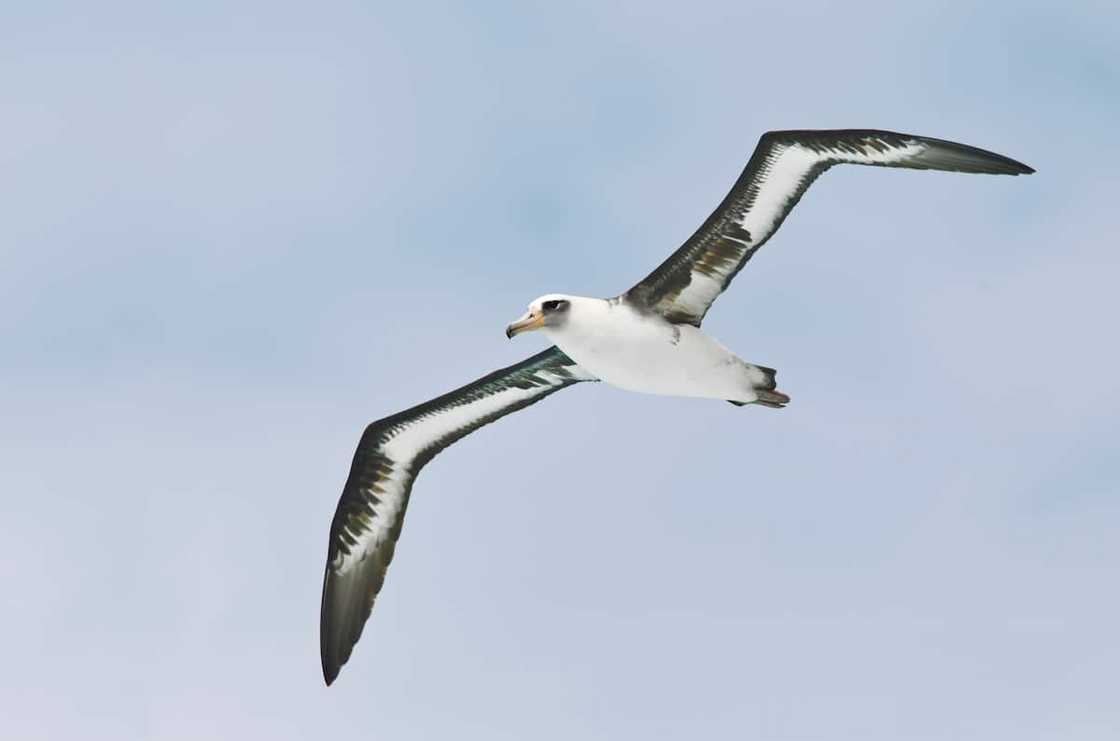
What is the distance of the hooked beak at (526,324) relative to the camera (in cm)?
1950

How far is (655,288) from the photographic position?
1980cm

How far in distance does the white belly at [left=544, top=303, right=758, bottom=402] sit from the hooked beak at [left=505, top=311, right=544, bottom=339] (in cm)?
15

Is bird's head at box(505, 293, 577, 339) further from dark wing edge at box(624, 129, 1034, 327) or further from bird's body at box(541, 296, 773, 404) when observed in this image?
dark wing edge at box(624, 129, 1034, 327)

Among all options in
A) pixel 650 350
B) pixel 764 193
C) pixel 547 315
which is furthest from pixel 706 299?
pixel 547 315

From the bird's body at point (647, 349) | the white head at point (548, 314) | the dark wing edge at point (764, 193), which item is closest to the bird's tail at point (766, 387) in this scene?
the bird's body at point (647, 349)

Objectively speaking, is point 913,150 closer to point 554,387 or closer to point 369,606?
point 554,387

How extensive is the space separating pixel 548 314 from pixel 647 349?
131 cm

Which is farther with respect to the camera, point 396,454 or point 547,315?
point 396,454

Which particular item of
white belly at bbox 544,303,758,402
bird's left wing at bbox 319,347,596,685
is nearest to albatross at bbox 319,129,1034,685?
white belly at bbox 544,303,758,402

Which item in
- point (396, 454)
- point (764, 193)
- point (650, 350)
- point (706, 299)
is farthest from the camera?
point (396, 454)

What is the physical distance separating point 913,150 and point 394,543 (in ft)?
28.5

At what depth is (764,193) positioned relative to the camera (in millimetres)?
19672

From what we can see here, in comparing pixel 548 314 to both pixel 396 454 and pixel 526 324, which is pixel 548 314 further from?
pixel 396 454

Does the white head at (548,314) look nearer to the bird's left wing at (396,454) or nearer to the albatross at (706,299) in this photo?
the albatross at (706,299)
